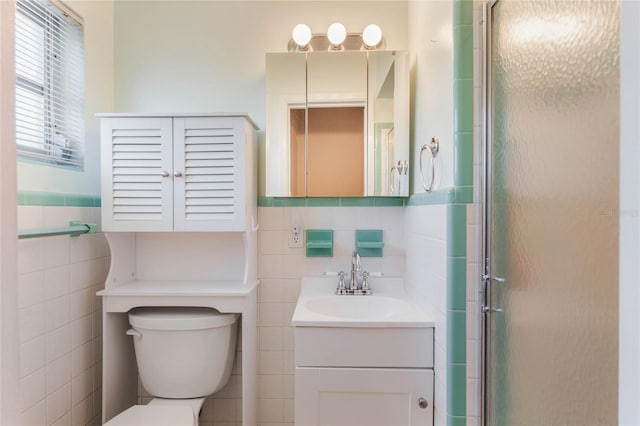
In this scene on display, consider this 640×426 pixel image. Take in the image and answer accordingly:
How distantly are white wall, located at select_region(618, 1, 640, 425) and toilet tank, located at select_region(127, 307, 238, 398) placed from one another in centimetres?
143

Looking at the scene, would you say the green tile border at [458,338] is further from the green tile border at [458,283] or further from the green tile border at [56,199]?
the green tile border at [56,199]

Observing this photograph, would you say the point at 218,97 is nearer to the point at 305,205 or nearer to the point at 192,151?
the point at 192,151

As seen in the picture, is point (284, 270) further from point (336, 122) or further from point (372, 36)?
point (372, 36)

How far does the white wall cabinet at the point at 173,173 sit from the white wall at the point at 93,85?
5.7 inches

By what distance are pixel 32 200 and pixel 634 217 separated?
1.79 meters

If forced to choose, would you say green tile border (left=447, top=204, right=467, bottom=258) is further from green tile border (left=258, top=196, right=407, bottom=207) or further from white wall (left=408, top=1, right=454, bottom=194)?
green tile border (left=258, top=196, right=407, bottom=207)

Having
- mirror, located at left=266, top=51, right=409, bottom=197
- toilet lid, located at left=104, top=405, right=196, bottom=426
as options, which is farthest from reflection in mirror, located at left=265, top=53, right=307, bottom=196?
toilet lid, located at left=104, top=405, right=196, bottom=426

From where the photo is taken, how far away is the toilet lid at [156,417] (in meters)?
1.42

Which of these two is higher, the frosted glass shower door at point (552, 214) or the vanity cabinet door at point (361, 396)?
the frosted glass shower door at point (552, 214)

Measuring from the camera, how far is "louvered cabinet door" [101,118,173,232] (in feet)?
5.25

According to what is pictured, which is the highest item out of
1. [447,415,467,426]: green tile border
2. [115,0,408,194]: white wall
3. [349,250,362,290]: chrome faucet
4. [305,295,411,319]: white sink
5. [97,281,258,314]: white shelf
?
[115,0,408,194]: white wall

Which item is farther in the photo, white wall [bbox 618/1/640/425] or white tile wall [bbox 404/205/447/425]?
white tile wall [bbox 404/205/447/425]

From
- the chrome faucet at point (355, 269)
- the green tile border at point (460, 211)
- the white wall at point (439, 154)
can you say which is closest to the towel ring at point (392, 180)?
the white wall at point (439, 154)

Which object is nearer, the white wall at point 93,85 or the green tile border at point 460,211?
the green tile border at point 460,211
